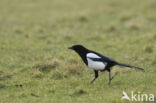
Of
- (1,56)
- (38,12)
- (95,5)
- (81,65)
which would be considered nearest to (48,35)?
(1,56)

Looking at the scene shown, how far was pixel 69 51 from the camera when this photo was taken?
1101cm

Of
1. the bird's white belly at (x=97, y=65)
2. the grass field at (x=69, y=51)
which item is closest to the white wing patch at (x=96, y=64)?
the bird's white belly at (x=97, y=65)

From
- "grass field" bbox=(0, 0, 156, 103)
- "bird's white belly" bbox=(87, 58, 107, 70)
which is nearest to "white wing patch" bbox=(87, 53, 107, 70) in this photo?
"bird's white belly" bbox=(87, 58, 107, 70)

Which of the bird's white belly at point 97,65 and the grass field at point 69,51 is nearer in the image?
the grass field at point 69,51

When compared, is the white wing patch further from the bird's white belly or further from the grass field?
the grass field

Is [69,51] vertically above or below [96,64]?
above

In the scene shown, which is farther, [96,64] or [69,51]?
[69,51]

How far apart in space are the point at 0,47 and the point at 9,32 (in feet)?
10.2

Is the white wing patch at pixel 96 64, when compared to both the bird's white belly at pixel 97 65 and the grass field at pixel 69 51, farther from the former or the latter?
the grass field at pixel 69 51

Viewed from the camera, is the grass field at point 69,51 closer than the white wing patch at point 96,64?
Yes

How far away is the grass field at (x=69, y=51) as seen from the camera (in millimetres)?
6996

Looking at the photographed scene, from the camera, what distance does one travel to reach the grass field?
275 inches

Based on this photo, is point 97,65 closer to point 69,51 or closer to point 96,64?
point 96,64

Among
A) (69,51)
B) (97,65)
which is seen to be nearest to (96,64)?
(97,65)
